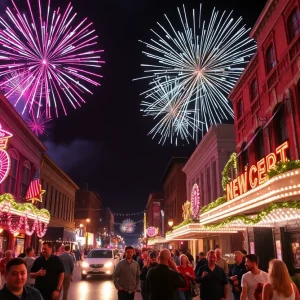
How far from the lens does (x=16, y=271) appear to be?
12.1ft

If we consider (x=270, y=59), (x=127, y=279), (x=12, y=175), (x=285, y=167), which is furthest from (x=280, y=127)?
(x=12, y=175)

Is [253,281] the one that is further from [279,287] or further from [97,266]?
[97,266]

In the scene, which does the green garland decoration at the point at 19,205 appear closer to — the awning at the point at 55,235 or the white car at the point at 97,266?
the white car at the point at 97,266

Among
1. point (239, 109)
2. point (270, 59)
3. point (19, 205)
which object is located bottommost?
point (19, 205)

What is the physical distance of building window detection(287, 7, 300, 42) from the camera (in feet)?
50.6

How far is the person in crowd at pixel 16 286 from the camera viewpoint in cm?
355

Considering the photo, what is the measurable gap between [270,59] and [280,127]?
3756 millimetres

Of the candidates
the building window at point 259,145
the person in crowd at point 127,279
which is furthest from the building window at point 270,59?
the person in crowd at point 127,279

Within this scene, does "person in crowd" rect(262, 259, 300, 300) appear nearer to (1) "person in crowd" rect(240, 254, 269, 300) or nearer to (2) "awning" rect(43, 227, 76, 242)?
(1) "person in crowd" rect(240, 254, 269, 300)

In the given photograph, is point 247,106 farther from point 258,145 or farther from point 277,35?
point 277,35

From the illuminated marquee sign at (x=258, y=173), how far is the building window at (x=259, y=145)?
409cm

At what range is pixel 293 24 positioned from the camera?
15.9 meters

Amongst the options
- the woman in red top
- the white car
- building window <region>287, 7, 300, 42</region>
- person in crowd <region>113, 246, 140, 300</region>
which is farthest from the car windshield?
building window <region>287, 7, 300, 42</region>

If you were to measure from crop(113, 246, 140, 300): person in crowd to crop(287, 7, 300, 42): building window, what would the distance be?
12424 millimetres
